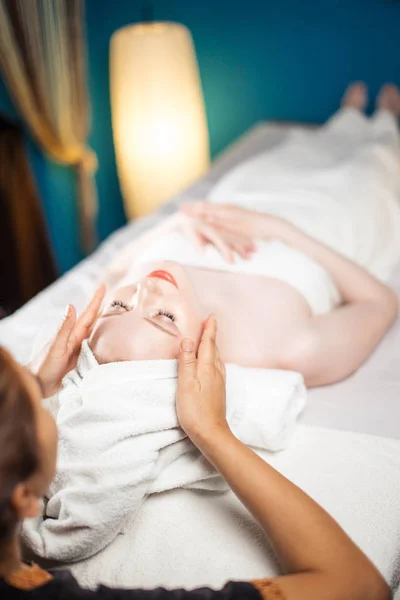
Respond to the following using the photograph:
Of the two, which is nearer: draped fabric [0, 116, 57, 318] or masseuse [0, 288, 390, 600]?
masseuse [0, 288, 390, 600]

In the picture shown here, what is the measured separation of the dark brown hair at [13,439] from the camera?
28.1 inches

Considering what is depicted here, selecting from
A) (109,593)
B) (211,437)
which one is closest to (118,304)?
(211,437)

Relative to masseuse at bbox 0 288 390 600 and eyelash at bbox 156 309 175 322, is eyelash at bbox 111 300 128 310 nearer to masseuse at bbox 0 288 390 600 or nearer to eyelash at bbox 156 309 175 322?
eyelash at bbox 156 309 175 322

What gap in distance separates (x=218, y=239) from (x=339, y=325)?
1.26 feet

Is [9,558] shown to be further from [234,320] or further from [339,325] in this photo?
[339,325]

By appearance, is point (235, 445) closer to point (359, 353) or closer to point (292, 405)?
point (292, 405)

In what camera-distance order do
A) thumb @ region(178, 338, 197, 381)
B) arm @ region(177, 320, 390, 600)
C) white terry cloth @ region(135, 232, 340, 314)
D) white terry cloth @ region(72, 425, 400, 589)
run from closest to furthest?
arm @ region(177, 320, 390, 600), white terry cloth @ region(72, 425, 400, 589), thumb @ region(178, 338, 197, 381), white terry cloth @ region(135, 232, 340, 314)

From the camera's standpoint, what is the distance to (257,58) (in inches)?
106

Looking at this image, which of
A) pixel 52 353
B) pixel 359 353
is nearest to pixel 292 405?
pixel 359 353

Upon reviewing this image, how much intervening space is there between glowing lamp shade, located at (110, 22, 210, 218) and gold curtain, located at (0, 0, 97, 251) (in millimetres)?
175

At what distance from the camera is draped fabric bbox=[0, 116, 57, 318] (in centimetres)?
257

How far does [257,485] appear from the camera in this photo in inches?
36.5

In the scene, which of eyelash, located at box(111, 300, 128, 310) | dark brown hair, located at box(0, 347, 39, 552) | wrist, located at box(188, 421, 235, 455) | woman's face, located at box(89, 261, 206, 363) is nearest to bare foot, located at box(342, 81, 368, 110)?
woman's face, located at box(89, 261, 206, 363)

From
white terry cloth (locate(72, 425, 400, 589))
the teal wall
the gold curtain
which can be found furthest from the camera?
the teal wall
